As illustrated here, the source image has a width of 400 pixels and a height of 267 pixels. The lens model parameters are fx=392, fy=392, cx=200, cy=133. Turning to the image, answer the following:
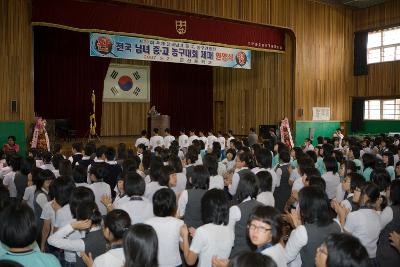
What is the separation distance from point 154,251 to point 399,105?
48.4ft

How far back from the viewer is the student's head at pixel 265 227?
2205 mm

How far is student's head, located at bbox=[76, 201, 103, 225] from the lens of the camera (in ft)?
8.34

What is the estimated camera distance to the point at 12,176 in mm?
4723

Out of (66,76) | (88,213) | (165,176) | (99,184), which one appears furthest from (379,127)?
(88,213)

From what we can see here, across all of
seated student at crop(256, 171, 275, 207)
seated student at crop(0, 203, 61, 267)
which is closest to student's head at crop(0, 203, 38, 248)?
seated student at crop(0, 203, 61, 267)

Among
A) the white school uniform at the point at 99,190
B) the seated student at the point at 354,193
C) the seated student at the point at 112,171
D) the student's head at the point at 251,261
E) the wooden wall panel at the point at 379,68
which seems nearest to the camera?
the student's head at the point at 251,261

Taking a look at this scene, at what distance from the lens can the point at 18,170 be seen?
16.1 feet

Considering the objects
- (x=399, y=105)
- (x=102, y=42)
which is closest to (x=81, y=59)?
(x=102, y=42)

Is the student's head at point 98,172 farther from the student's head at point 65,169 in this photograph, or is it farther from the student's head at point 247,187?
the student's head at point 247,187

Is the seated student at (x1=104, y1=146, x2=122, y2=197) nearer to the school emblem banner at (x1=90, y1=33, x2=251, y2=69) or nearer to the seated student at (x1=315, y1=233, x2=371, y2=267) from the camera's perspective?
the seated student at (x1=315, y1=233, x2=371, y2=267)

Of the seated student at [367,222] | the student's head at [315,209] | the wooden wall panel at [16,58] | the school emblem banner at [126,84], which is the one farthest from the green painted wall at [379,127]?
the student's head at [315,209]

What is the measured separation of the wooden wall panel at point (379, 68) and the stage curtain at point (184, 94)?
21.8 feet

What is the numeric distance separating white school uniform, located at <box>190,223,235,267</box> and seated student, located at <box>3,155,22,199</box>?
284cm

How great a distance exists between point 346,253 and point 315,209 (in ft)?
2.76
